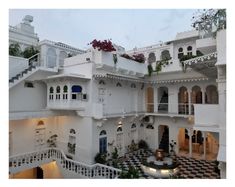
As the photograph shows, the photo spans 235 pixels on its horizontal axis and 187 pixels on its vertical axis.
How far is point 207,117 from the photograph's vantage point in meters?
5.96

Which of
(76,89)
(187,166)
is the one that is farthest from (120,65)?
(187,166)

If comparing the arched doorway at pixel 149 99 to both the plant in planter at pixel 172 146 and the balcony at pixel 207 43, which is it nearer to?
the plant in planter at pixel 172 146

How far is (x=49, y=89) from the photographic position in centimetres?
1109

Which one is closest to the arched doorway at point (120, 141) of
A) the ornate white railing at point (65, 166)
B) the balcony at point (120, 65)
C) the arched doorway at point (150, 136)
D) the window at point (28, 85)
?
the arched doorway at point (150, 136)

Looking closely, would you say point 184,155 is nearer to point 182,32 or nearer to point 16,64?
point 182,32

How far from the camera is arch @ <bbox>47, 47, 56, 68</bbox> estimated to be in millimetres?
12672

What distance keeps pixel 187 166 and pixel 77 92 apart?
7.32m

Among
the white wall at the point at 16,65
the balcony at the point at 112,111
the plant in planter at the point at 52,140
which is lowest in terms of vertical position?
the plant in planter at the point at 52,140

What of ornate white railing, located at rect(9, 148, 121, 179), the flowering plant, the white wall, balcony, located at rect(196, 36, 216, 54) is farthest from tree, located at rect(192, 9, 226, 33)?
the white wall

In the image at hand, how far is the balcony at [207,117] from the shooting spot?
19.0ft

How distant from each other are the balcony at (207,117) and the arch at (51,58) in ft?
32.5

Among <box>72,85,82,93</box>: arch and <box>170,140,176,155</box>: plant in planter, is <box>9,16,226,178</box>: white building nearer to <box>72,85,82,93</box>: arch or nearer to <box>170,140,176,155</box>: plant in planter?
<box>72,85,82,93</box>: arch

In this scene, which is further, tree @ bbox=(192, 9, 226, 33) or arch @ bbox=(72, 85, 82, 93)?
arch @ bbox=(72, 85, 82, 93)

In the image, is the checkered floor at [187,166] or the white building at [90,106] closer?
the checkered floor at [187,166]
